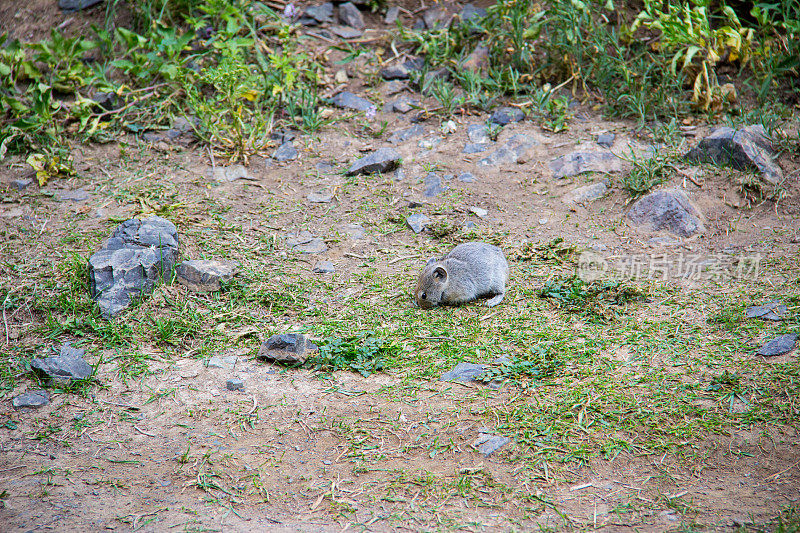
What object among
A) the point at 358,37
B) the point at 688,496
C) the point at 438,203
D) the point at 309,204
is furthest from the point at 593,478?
the point at 358,37

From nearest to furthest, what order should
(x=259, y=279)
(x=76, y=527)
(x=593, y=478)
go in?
1. (x=76, y=527)
2. (x=593, y=478)
3. (x=259, y=279)

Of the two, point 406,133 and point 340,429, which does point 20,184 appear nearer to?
point 406,133

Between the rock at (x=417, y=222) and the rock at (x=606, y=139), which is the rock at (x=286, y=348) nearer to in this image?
the rock at (x=417, y=222)

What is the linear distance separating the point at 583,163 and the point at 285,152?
3392 mm

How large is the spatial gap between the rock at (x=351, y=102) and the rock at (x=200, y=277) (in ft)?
11.8

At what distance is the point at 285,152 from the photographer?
7.42 m

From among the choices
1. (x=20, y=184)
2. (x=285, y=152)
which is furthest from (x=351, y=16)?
(x=20, y=184)

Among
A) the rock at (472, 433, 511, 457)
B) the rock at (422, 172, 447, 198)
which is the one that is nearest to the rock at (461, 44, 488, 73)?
the rock at (422, 172, 447, 198)

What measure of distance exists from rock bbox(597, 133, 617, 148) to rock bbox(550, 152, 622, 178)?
173 mm

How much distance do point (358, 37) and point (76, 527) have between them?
7.50 meters

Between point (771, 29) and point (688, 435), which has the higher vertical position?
point (771, 29)

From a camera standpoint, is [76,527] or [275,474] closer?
[76,527]

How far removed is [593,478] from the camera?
329cm

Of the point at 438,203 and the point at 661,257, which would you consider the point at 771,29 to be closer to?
the point at 661,257
